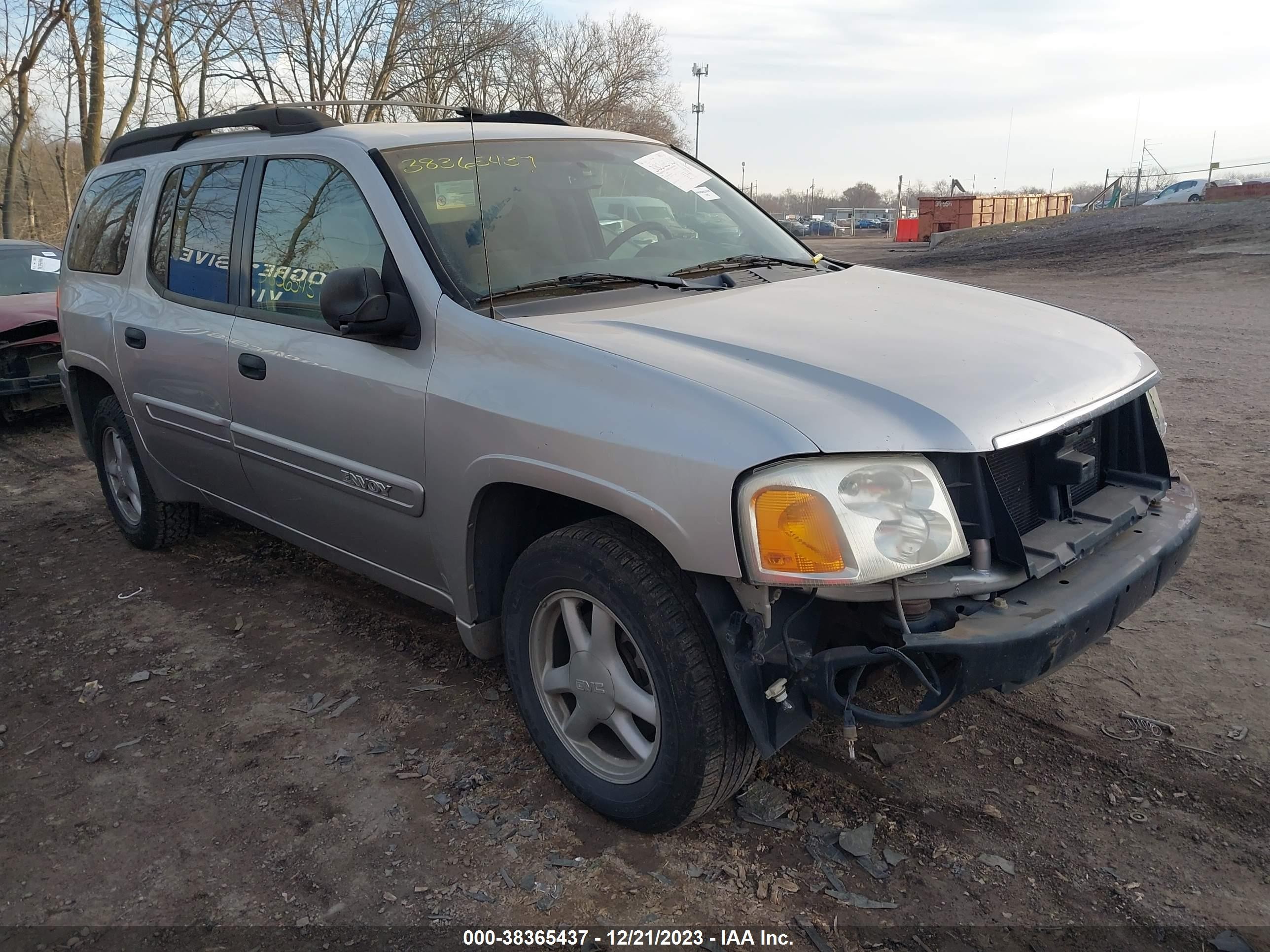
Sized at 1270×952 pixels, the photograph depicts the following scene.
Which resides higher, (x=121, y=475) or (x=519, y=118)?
(x=519, y=118)

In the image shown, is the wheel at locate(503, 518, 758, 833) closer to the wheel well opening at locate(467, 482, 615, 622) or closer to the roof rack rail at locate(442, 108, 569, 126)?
the wheel well opening at locate(467, 482, 615, 622)

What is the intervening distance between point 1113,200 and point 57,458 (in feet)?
152

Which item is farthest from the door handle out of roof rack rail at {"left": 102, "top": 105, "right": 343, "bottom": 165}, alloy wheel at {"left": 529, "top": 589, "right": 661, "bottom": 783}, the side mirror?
alloy wheel at {"left": 529, "top": 589, "right": 661, "bottom": 783}

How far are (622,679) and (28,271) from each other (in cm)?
881

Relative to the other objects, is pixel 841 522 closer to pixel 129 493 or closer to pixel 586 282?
pixel 586 282

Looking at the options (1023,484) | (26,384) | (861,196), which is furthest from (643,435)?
(861,196)

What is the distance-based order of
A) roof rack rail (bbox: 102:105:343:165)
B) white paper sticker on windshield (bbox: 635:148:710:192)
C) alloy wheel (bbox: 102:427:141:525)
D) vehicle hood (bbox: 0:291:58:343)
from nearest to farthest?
roof rack rail (bbox: 102:105:343:165)
white paper sticker on windshield (bbox: 635:148:710:192)
alloy wheel (bbox: 102:427:141:525)
vehicle hood (bbox: 0:291:58:343)

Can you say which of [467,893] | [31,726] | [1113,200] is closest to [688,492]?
Result: [467,893]

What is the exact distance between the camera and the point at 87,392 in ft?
16.7

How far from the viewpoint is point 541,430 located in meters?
2.54

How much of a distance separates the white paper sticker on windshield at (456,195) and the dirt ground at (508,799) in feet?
5.58

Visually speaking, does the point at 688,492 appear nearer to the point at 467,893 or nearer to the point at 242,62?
the point at 467,893

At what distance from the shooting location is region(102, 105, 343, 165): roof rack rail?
11.8 ft

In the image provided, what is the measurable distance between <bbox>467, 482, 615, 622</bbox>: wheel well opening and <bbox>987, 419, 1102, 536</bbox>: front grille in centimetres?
111
